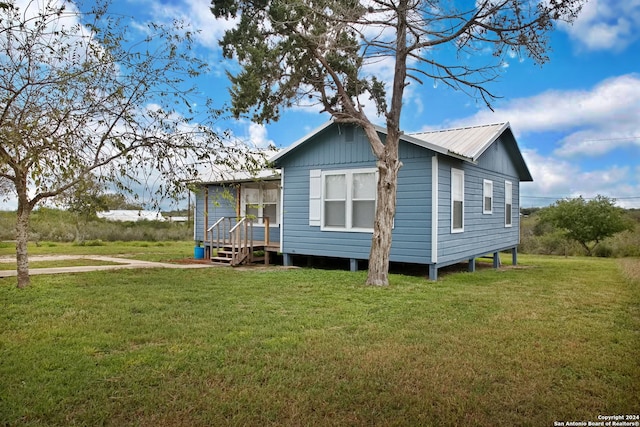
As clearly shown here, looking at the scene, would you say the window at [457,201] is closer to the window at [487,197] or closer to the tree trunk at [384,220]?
the window at [487,197]

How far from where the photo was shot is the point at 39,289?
25.0 ft

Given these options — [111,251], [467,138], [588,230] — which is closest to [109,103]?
[467,138]

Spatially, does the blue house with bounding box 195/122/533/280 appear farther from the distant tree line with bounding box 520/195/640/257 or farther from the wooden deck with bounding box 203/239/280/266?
the distant tree line with bounding box 520/195/640/257

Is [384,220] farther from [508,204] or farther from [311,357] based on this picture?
[508,204]

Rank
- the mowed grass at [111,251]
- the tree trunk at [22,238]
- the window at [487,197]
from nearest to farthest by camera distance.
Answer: the tree trunk at [22,238] → the window at [487,197] → the mowed grass at [111,251]

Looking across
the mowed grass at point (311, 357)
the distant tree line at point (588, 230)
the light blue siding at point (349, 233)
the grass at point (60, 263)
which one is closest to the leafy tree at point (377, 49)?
the light blue siding at point (349, 233)

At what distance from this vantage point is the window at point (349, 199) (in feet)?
35.6

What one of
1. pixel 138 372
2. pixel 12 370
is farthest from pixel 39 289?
pixel 138 372

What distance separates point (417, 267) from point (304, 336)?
8.25 m

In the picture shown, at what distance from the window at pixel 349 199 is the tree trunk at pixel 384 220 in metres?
1.85

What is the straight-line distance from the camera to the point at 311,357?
13.8 feet

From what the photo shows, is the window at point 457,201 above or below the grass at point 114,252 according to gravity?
above

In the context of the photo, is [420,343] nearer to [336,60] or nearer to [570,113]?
[336,60]

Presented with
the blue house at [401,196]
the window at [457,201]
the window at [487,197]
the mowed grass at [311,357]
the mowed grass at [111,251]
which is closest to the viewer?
the mowed grass at [311,357]
